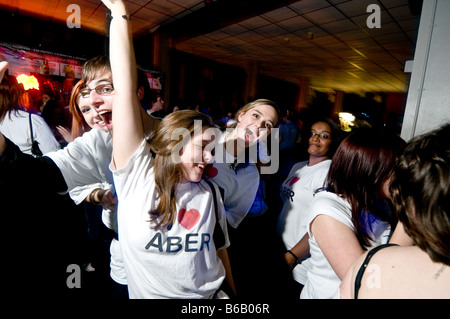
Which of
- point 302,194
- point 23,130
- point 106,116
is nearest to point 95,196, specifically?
point 106,116

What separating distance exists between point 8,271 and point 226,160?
79.5 inches

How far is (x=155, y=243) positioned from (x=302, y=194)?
3.85 feet

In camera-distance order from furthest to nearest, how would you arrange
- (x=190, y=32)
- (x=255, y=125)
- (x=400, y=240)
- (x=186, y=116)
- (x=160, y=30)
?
1. (x=160, y=30)
2. (x=190, y=32)
3. (x=255, y=125)
4. (x=186, y=116)
5. (x=400, y=240)

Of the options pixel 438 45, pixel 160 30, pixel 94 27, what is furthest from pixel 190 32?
pixel 438 45

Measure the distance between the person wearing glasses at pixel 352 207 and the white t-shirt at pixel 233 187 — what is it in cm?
61

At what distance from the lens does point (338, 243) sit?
36.8 inches

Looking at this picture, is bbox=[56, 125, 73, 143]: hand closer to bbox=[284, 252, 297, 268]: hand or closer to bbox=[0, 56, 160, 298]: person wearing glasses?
bbox=[0, 56, 160, 298]: person wearing glasses

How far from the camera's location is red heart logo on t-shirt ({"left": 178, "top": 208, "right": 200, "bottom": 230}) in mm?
1017

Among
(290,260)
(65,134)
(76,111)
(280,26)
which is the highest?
(280,26)

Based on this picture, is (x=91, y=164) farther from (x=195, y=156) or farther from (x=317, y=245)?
(x=317, y=245)

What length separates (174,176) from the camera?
1042mm

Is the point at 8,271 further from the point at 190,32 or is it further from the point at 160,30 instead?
the point at 160,30

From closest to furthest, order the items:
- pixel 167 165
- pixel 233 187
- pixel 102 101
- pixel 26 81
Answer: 1. pixel 167 165
2. pixel 102 101
3. pixel 233 187
4. pixel 26 81
